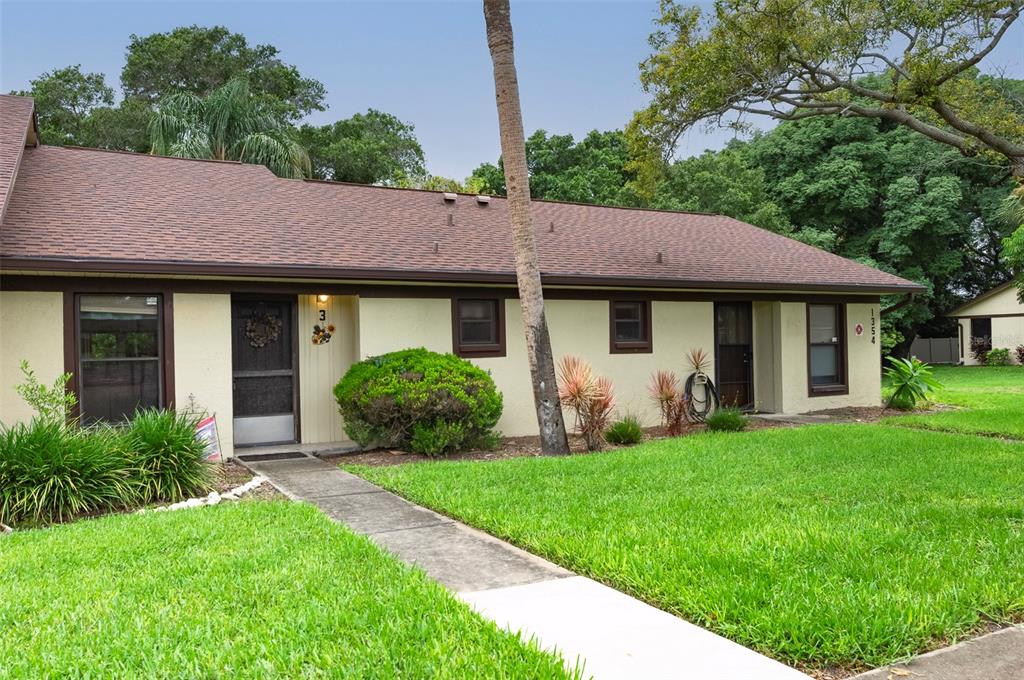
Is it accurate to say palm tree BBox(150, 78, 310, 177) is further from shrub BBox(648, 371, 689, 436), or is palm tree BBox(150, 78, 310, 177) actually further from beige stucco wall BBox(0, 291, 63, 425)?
shrub BBox(648, 371, 689, 436)

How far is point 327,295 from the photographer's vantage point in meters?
10.5

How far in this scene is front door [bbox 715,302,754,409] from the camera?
45.0ft

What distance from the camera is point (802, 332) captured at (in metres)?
14.0

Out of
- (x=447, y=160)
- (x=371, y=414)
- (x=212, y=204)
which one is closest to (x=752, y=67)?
(x=371, y=414)

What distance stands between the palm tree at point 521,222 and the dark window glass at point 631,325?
3.21 metres

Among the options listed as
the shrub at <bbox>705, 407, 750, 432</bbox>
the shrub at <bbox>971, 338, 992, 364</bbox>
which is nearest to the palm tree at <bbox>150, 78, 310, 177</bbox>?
the shrub at <bbox>705, 407, 750, 432</bbox>

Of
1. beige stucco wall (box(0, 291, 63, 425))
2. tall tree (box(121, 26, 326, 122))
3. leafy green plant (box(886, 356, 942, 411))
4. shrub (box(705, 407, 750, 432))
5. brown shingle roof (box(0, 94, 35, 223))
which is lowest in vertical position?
shrub (box(705, 407, 750, 432))

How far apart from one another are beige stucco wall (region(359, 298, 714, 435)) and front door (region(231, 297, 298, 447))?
1148 millimetres

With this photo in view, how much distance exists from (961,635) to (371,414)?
701 cm

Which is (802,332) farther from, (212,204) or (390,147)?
(390,147)

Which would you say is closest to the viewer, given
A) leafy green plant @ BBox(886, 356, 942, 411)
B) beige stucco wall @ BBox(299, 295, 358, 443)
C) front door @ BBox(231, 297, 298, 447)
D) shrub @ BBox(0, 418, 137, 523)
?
shrub @ BBox(0, 418, 137, 523)

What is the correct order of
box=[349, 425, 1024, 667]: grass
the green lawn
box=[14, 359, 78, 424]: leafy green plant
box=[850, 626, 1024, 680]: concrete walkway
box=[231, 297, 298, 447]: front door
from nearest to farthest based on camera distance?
box=[850, 626, 1024, 680]: concrete walkway, box=[349, 425, 1024, 667]: grass, box=[14, 359, 78, 424]: leafy green plant, box=[231, 297, 298, 447]: front door, the green lawn

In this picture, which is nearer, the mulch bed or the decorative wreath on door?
the mulch bed

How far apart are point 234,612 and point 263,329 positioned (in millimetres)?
7066
